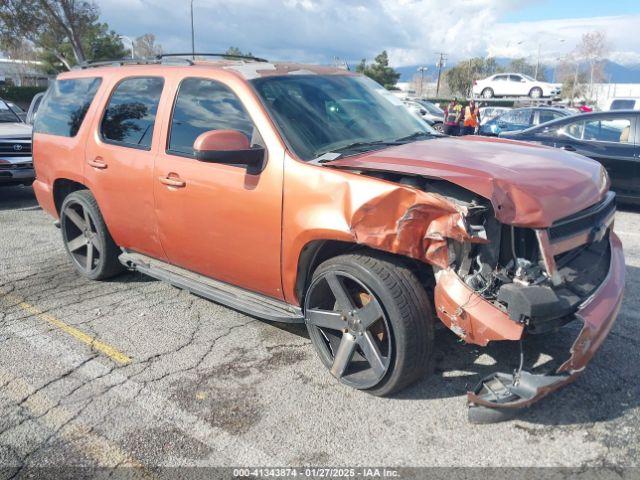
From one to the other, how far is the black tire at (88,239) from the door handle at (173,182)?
1158 millimetres

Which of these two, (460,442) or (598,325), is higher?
(598,325)

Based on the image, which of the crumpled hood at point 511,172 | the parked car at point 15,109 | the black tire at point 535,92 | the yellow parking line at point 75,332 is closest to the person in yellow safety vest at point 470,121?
the parked car at point 15,109

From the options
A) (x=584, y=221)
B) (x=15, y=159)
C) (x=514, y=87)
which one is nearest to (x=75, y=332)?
Answer: (x=584, y=221)

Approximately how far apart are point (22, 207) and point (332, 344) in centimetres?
703

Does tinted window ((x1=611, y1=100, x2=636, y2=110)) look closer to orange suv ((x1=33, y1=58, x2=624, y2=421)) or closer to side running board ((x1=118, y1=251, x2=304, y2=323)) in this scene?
orange suv ((x1=33, y1=58, x2=624, y2=421))

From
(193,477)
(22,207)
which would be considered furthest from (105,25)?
(193,477)

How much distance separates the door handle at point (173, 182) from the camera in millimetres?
3646

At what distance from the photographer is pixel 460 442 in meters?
2.66

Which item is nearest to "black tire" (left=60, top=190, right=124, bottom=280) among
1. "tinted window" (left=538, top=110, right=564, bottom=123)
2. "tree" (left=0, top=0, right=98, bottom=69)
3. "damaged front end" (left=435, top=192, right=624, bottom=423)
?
"damaged front end" (left=435, top=192, right=624, bottom=423)

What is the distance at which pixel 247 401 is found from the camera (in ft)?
9.98

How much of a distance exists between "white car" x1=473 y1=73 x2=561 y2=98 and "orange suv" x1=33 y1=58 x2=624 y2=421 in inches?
1301

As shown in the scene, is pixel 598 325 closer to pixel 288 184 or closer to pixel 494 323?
pixel 494 323

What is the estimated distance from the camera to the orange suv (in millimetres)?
2559

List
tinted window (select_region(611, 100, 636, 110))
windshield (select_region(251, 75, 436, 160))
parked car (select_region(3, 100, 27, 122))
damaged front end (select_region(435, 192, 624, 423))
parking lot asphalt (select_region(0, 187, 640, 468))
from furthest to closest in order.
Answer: tinted window (select_region(611, 100, 636, 110)) < parked car (select_region(3, 100, 27, 122)) < windshield (select_region(251, 75, 436, 160)) < parking lot asphalt (select_region(0, 187, 640, 468)) < damaged front end (select_region(435, 192, 624, 423))
